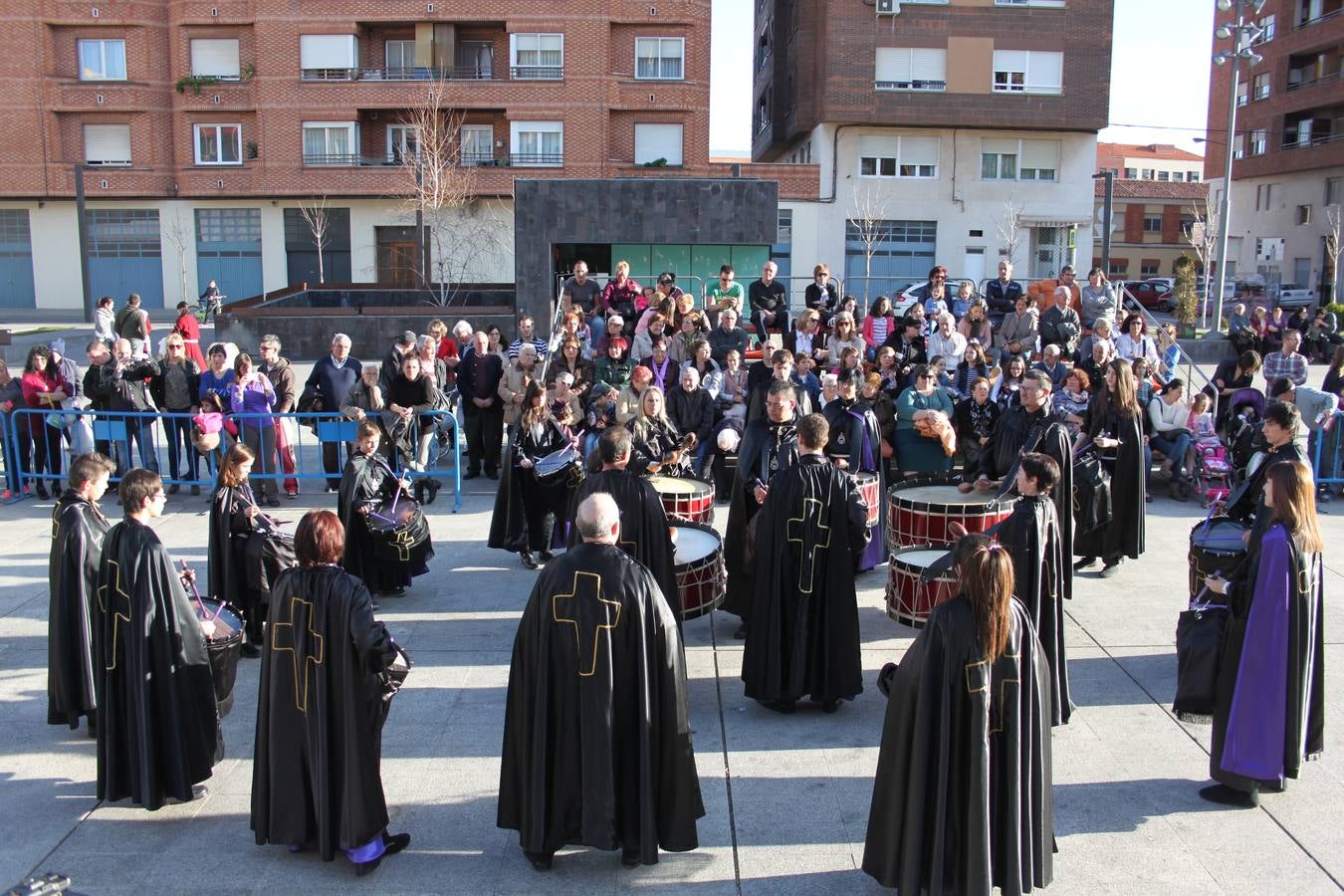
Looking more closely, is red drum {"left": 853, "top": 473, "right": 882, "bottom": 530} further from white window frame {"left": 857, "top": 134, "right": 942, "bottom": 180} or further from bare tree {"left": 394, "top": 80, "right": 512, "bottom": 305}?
white window frame {"left": 857, "top": 134, "right": 942, "bottom": 180}

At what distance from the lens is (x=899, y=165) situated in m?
41.6

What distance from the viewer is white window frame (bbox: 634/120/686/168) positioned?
41.2 metres

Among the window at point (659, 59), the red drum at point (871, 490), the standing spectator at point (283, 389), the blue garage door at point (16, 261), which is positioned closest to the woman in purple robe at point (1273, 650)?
the red drum at point (871, 490)

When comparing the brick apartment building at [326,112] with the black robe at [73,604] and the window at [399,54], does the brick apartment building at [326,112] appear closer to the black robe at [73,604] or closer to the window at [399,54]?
the window at [399,54]

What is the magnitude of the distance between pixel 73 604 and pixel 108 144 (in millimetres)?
41946

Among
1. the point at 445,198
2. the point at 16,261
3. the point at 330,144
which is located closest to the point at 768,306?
the point at 445,198

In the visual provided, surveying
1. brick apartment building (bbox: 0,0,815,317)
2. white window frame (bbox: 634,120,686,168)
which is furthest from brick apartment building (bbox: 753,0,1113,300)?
white window frame (bbox: 634,120,686,168)

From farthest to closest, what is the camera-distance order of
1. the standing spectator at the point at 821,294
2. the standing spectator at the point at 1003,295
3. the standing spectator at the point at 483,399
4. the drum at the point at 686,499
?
the standing spectator at the point at 1003,295, the standing spectator at the point at 821,294, the standing spectator at the point at 483,399, the drum at the point at 686,499

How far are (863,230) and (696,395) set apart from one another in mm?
29631

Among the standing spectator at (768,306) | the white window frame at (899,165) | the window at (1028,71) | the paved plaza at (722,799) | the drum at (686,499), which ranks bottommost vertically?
the paved plaza at (722,799)

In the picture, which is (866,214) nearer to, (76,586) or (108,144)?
(108,144)

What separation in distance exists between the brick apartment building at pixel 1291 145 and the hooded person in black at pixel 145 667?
46.7 metres

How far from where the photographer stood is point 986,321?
1536 centimetres

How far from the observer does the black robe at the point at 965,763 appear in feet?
15.4
